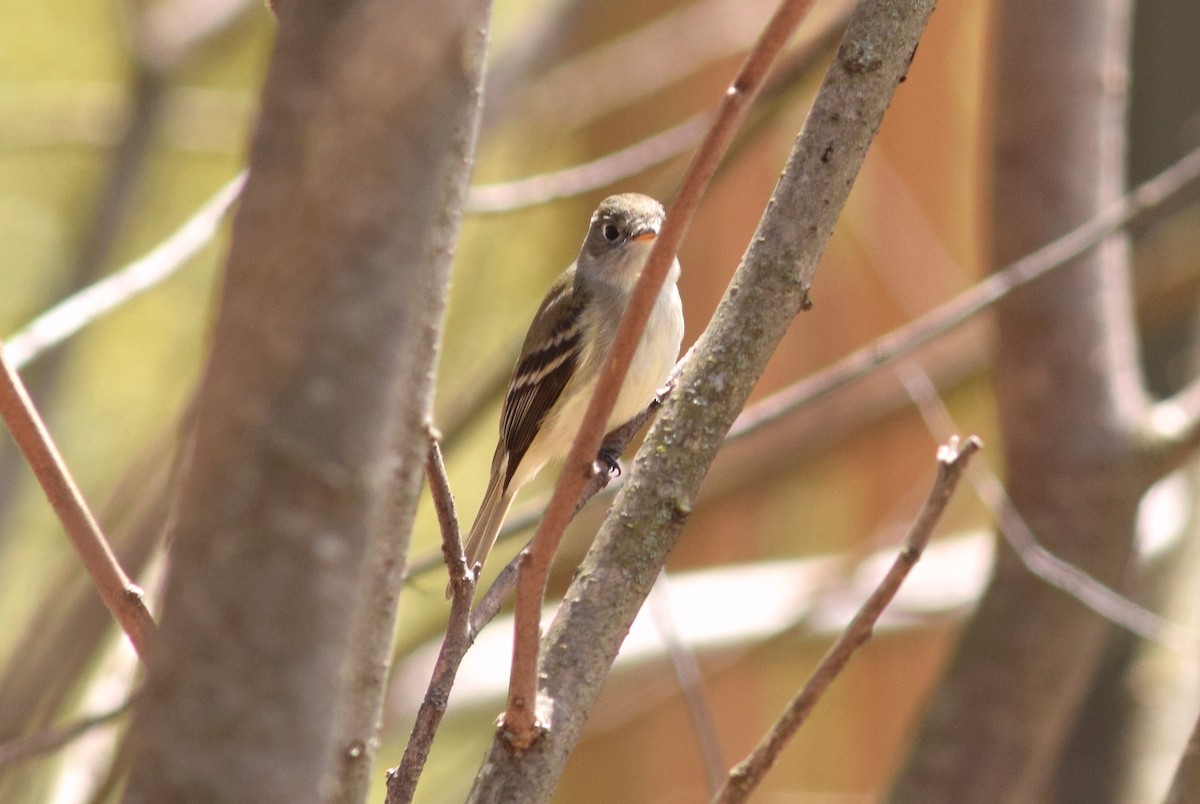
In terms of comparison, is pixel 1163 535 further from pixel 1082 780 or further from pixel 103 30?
pixel 103 30

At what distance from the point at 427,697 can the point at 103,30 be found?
7.19 m

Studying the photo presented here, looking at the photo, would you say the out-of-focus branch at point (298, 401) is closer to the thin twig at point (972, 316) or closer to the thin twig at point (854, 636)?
the thin twig at point (854, 636)

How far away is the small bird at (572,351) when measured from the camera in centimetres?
345

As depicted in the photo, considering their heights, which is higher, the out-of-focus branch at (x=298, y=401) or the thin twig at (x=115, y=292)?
the thin twig at (x=115, y=292)

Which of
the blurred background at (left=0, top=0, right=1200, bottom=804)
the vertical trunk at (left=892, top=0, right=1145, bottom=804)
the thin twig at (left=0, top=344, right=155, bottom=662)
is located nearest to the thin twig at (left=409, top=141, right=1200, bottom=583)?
the vertical trunk at (left=892, top=0, right=1145, bottom=804)

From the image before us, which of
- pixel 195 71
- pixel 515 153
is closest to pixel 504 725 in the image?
pixel 195 71

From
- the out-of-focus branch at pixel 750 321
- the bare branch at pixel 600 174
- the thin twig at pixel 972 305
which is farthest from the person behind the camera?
the bare branch at pixel 600 174

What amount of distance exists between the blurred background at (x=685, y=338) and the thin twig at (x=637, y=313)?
0.87 m

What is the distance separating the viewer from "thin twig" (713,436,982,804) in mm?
1347

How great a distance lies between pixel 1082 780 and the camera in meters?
3.73

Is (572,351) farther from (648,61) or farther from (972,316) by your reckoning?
(648,61)

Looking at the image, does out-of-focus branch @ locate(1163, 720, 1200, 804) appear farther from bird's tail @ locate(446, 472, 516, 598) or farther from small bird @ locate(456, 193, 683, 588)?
small bird @ locate(456, 193, 683, 588)

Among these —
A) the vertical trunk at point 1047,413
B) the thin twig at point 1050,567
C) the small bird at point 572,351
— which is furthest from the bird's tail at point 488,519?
the vertical trunk at point 1047,413

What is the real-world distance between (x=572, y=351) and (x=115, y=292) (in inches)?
50.6
